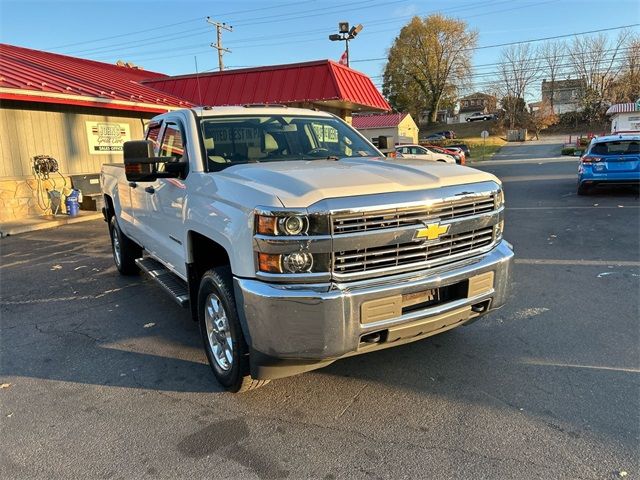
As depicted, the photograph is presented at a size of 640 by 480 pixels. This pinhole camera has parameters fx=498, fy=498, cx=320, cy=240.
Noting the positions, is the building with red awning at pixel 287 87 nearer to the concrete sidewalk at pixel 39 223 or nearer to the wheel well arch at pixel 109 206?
the concrete sidewalk at pixel 39 223

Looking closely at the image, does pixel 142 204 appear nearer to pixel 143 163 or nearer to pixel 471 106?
pixel 143 163

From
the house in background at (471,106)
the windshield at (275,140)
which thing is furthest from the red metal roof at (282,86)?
the house in background at (471,106)

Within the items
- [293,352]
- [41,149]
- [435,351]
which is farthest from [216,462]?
[41,149]

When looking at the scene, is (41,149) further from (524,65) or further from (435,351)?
(524,65)

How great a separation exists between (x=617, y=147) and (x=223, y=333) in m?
13.0

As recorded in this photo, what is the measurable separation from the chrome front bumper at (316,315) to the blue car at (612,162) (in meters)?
12.0

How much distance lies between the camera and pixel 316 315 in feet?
9.21

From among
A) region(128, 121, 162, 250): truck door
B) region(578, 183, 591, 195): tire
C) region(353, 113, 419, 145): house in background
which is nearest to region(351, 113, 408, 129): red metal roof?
region(353, 113, 419, 145): house in background

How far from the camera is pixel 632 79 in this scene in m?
73.4

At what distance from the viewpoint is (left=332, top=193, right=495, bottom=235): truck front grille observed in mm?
2863

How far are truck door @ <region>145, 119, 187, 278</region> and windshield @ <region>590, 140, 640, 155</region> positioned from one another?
12.1 metres

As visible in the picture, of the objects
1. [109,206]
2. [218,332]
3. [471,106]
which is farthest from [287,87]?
[471,106]

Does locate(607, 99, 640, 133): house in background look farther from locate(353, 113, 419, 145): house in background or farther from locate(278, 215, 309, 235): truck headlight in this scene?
locate(278, 215, 309, 235): truck headlight

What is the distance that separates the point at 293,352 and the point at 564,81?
103m
